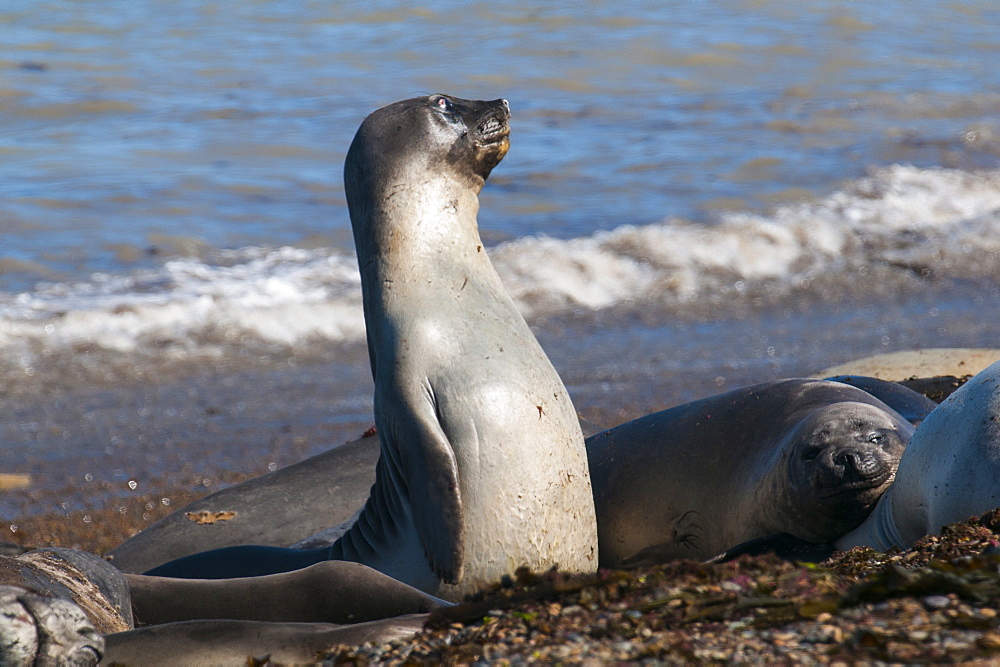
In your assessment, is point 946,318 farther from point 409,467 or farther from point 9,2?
point 9,2

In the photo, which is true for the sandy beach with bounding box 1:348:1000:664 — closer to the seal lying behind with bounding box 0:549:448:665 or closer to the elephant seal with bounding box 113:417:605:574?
the seal lying behind with bounding box 0:549:448:665

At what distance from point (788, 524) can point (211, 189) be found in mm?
8678

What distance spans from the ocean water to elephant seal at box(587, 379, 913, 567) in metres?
1.91

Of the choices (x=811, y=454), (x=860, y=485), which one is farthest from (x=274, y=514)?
(x=860, y=485)

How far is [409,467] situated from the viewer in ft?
11.8

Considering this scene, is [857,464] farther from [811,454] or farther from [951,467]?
[951,467]

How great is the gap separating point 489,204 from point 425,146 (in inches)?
286

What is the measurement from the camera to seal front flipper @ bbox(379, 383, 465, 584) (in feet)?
11.5

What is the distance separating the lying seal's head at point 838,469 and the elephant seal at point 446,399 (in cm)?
67

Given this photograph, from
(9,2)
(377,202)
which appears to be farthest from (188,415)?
(9,2)

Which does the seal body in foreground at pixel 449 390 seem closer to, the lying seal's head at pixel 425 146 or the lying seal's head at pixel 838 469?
the lying seal's head at pixel 425 146

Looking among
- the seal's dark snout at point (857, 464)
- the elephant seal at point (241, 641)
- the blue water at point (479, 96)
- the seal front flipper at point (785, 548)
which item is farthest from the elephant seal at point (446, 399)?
the blue water at point (479, 96)

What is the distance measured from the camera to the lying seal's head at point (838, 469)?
380cm

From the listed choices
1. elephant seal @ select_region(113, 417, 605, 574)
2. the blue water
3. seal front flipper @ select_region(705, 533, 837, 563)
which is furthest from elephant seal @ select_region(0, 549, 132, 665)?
the blue water
